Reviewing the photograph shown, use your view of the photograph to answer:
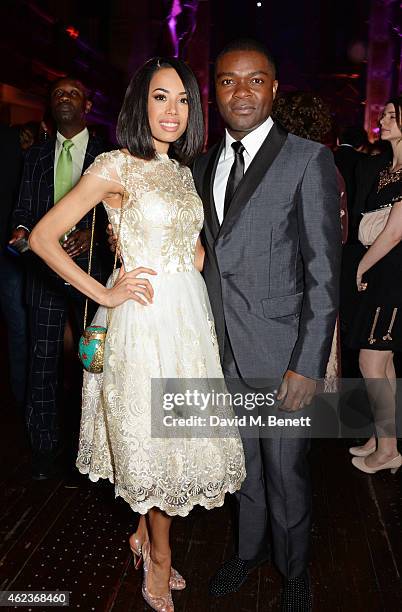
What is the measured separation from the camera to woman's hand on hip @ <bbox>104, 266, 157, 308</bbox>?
1.89 m

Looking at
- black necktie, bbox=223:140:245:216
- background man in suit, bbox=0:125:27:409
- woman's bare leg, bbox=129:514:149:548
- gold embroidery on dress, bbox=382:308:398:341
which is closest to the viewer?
black necktie, bbox=223:140:245:216

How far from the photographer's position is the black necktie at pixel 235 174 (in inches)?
78.2

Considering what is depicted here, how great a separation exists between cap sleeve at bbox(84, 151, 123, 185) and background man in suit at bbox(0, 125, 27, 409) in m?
1.64

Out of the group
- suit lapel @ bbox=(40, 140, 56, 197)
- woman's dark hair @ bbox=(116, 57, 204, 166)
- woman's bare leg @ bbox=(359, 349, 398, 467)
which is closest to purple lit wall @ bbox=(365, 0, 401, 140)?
woman's bare leg @ bbox=(359, 349, 398, 467)

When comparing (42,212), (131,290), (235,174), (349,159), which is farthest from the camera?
(349,159)

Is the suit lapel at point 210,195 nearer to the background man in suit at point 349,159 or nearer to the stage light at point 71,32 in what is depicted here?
the background man in suit at point 349,159

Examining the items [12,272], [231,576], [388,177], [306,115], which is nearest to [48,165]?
[12,272]

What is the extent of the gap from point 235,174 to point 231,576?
4.43ft

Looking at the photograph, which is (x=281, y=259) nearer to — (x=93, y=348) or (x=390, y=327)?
(x=93, y=348)

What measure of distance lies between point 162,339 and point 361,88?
16.0m

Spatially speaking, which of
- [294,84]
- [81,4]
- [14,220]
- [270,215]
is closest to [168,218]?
[270,215]

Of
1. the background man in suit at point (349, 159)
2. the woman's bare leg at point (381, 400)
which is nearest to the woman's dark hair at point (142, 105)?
the woman's bare leg at point (381, 400)

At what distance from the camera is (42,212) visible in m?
2.89

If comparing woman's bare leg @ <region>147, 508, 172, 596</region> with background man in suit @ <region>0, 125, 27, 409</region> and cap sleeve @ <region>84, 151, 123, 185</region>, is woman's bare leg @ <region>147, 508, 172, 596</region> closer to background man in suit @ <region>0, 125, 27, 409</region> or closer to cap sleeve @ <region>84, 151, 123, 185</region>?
cap sleeve @ <region>84, 151, 123, 185</region>
